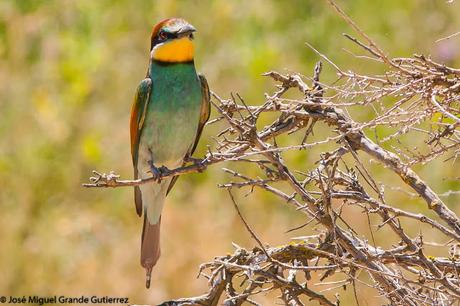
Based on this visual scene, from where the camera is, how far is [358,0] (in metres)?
6.14

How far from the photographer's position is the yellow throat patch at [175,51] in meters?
3.58

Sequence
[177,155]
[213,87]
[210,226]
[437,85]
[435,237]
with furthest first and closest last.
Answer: [213,87] → [210,226] → [435,237] → [177,155] → [437,85]

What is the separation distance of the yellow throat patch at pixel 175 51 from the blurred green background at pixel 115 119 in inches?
61.8

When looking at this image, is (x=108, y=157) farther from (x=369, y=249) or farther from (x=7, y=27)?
(x=369, y=249)

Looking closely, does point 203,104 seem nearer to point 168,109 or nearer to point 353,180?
point 168,109

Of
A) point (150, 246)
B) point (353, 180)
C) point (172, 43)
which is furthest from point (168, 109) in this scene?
point (353, 180)

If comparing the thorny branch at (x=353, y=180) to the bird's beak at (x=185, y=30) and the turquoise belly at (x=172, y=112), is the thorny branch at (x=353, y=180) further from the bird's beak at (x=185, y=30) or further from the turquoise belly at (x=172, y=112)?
the bird's beak at (x=185, y=30)

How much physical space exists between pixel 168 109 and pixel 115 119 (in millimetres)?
2562

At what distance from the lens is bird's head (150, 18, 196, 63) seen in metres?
3.59

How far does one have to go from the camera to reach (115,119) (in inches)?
239

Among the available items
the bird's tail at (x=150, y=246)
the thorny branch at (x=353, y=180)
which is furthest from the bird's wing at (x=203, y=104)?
the thorny branch at (x=353, y=180)

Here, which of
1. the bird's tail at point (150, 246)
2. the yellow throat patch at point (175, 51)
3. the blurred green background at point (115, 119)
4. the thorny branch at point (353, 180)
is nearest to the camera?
the thorny branch at point (353, 180)

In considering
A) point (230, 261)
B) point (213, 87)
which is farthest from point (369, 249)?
point (213, 87)

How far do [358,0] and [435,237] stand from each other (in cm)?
185
